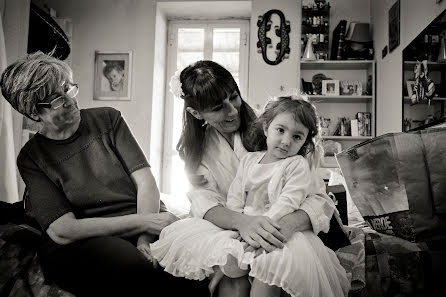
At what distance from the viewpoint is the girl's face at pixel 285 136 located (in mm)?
1406

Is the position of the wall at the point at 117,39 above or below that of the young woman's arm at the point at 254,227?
above

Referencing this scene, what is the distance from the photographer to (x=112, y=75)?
4.87 meters

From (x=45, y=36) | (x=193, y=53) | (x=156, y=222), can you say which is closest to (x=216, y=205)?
(x=156, y=222)

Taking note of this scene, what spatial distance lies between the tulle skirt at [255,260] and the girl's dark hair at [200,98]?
0.40m

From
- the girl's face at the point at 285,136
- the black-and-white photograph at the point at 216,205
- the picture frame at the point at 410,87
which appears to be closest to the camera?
the black-and-white photograph at the point at 216,205

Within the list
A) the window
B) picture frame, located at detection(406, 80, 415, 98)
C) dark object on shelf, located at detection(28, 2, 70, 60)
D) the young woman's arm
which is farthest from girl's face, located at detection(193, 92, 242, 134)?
the window

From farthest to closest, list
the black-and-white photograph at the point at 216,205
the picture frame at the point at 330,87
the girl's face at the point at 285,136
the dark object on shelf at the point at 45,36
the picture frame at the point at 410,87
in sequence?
the picture frame at the point at 330,87, the dark object on shelf at the point at 45,36, the picture frame at the point at 410,87, the girl's face at the point at 285,136, the black-and-white photograph at the point at 216,205

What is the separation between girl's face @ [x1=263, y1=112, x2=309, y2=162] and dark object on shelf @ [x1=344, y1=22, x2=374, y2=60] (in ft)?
11.8

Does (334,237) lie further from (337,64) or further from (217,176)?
(337,64)

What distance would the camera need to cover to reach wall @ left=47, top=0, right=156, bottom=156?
15.8ft

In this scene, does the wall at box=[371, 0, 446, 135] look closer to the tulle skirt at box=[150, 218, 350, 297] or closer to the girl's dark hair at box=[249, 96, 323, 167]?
the girl's dark hair at box=[249, 96, 323, 167]

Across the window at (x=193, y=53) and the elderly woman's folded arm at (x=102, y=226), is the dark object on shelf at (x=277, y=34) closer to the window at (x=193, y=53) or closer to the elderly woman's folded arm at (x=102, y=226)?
→ the window at (x=193, y=53)

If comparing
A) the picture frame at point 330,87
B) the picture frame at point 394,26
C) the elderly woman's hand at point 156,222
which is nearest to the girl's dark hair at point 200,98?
the elderly woman's hand at point 156,222

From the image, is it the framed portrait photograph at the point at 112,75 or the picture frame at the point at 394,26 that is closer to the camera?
the picture frame at the point at 394,26
